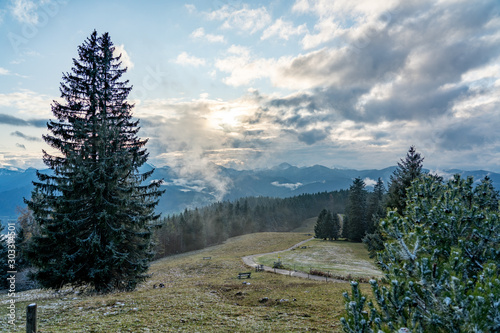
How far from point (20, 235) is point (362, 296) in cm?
5789

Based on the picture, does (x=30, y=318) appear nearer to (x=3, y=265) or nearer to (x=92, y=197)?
(x=92, y=197)

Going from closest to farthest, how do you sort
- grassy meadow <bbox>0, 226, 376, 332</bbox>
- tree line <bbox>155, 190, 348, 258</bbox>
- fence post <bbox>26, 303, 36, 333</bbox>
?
1. fence post <bbox>26, 303, 36, 333</bbox>
2. grassy meadow <bbox>0, 226, 376, 332</bbox>
3. tree line <bbox>155, 190, 348, 258</bbox>

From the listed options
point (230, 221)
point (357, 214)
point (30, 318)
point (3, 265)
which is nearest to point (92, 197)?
point (30, 318)

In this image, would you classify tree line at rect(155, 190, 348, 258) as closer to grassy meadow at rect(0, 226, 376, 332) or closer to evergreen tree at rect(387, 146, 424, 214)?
grassy meadow at rect(0, 226, 376, 332)

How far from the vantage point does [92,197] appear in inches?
680

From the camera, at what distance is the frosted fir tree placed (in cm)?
307

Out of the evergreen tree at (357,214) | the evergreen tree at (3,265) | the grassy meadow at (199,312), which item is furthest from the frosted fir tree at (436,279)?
the evergreen tree at (357,214)

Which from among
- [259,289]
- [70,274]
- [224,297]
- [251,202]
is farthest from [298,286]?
[251,202]

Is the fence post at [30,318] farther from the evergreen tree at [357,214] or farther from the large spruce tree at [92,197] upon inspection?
the evergreen tree at [357,214]

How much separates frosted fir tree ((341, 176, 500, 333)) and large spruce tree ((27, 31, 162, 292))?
662 inches

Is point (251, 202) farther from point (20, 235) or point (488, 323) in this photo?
point (488, 323)

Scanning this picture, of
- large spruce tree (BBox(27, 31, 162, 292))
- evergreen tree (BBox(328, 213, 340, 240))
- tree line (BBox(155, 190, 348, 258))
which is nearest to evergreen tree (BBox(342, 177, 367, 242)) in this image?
evergreen tree (BBox(328, 213, 340, 240))

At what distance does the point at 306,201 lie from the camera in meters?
164

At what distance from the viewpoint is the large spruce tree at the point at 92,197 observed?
16250mm
